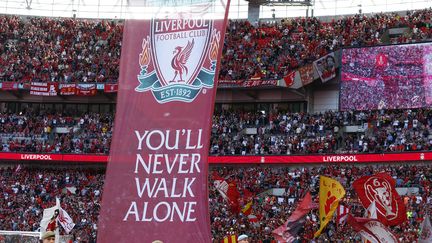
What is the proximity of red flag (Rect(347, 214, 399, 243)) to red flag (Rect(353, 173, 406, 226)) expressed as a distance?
151 inches

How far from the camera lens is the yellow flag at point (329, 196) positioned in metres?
28.3

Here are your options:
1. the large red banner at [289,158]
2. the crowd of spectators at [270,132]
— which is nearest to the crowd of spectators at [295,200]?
the large red banner at [289,158]

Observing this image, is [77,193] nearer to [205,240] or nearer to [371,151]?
[371,151]

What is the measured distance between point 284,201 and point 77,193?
13.2 metres

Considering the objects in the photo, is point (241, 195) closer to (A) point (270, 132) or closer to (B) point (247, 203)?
(B) point (247, 203)

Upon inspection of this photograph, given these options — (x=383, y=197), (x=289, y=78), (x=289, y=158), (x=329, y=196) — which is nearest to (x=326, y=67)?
(x=289, y=78)

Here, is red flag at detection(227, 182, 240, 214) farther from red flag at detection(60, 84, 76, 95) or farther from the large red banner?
red flag at detection(60, 84, 76, 95)

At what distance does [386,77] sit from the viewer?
46750mm

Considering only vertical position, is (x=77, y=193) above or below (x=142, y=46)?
below

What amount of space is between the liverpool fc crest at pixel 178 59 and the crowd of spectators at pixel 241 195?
2101 centimetres

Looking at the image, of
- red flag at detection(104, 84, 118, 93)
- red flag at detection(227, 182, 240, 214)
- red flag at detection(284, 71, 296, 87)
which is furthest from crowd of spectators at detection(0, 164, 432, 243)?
red flag at detection(284, 71, 296, 87)

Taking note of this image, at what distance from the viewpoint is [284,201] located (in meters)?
42.0

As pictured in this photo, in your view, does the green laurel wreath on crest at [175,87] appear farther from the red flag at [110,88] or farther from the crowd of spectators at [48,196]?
the red flag at [110,88]

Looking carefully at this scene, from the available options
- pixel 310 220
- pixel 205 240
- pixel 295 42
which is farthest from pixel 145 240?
pixel 295 42
